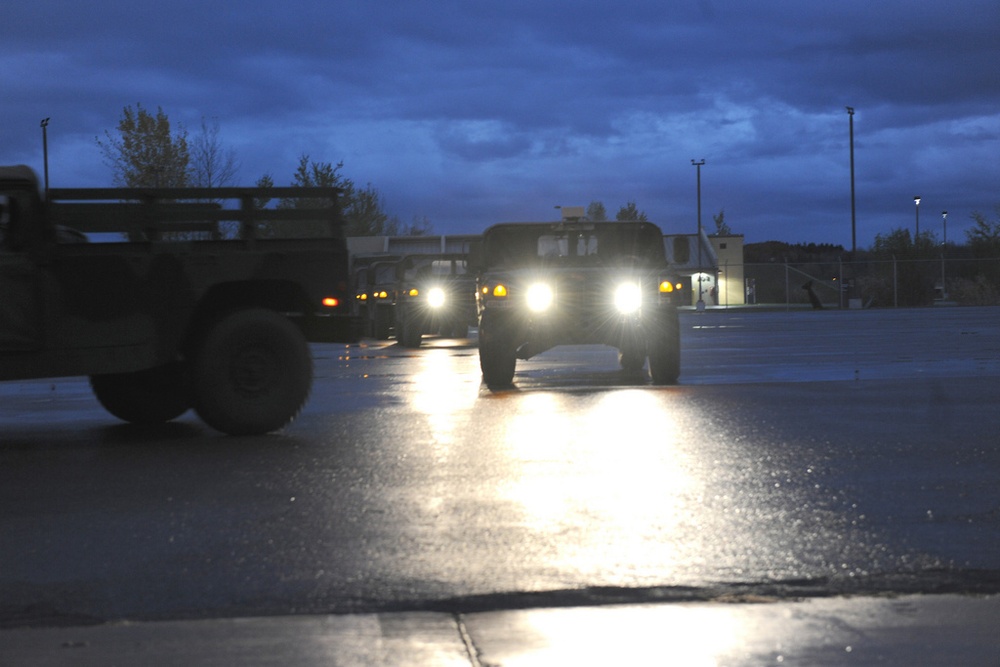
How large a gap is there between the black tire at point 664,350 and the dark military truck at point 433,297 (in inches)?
516

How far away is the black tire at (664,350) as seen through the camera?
1579 cm

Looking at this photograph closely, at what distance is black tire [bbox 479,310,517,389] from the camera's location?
15992mm

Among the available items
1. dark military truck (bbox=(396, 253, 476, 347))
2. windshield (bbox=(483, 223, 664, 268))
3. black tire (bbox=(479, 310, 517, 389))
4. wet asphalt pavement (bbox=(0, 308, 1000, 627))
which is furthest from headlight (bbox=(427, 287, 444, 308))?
wet asphalt pavement (bbox=(0, 308, 1000, 627))

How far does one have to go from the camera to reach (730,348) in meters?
24.4

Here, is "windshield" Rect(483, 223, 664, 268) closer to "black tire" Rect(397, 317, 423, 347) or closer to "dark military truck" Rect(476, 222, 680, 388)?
"dark military truck" Rect(476, 222, 680, 388)

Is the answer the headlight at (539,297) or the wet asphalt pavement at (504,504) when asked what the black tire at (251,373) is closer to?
the wet asphalt pavement at (504,504)

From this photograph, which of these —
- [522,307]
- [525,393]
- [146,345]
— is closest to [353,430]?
[146,345]

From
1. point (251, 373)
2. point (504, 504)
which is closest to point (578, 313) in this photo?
point (251, 373)

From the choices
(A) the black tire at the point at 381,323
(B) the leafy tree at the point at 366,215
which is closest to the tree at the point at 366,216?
(B) the leafy tree at the point at 366,215

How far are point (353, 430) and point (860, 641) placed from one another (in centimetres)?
695

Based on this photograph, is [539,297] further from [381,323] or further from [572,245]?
[381,323]

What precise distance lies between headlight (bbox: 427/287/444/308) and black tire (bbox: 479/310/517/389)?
45.4ft

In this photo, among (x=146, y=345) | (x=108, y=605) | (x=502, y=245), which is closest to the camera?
(x=108, y=605)

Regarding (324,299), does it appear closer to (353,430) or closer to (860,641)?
(353,430)
